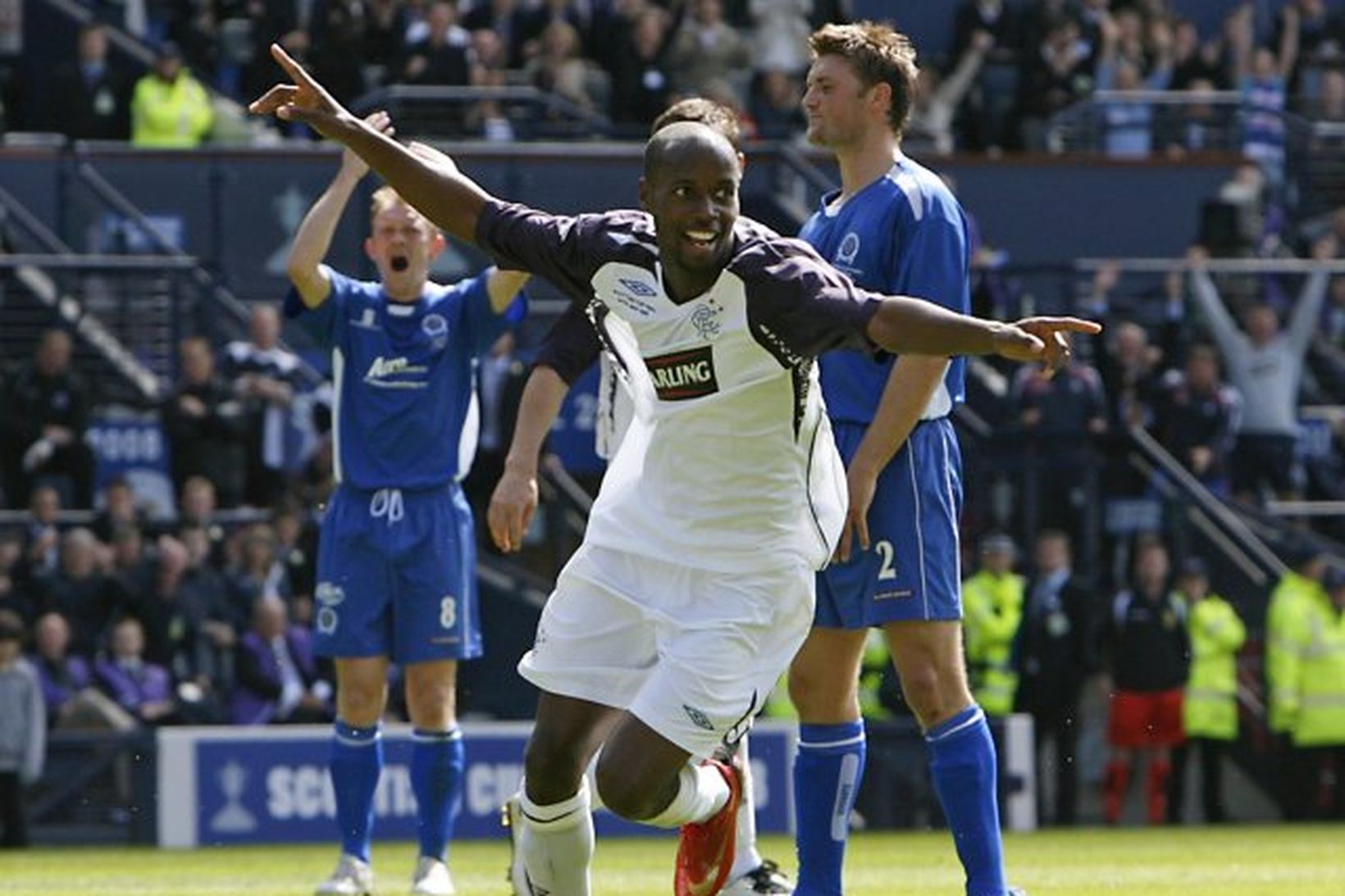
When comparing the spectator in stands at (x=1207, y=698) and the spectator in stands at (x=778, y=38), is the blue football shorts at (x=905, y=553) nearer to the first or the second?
the spectator in stands at (x=1207, y=698)

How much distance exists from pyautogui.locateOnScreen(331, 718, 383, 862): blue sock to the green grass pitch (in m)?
0.36

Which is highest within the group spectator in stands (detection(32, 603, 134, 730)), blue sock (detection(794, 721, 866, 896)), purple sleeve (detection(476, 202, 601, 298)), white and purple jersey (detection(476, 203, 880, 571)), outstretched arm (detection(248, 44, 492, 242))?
outstretched arm (detection(248, 44, 492, 242))

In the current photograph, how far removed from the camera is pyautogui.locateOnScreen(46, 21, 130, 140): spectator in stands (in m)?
24.0

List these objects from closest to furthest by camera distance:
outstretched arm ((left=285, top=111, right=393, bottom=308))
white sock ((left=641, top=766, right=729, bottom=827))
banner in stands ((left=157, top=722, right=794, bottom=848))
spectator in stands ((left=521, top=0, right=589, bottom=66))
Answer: white sock ((left=641, top=766, right=729, bottom=827))
outstretched arm ((left=285, top=111, right=393, bottom=308))
banner in stands ((left=157, top=722, right=794, bottom=848))
spectator in stands ((left=521, top=0, right=589, bottom=66))

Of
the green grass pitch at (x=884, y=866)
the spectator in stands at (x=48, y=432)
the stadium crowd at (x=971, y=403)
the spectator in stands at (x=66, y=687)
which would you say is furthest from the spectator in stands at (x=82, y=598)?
the green grass pitch at (x=884, y=866)

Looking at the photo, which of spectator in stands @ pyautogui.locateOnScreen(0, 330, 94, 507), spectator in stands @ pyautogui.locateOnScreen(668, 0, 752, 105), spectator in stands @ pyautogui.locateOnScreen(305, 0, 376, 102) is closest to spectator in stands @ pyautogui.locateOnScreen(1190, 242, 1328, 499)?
spectator in stands @ pyautogui.locateOnScreen(668, 0, 752, 105)

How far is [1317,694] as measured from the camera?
68.1 feet

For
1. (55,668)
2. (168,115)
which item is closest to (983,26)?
(168,115)

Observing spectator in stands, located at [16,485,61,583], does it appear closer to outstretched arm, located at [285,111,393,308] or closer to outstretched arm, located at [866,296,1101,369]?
outstretched arm, located at [285,111,393,308]

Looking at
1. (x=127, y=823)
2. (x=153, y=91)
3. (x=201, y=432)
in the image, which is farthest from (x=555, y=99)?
(x=127, y=823)

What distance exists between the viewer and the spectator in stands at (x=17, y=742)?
690 inches

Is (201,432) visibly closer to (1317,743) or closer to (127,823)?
(127,823)

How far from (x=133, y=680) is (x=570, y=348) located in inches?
373

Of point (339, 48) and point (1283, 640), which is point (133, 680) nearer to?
point (339, 48)
